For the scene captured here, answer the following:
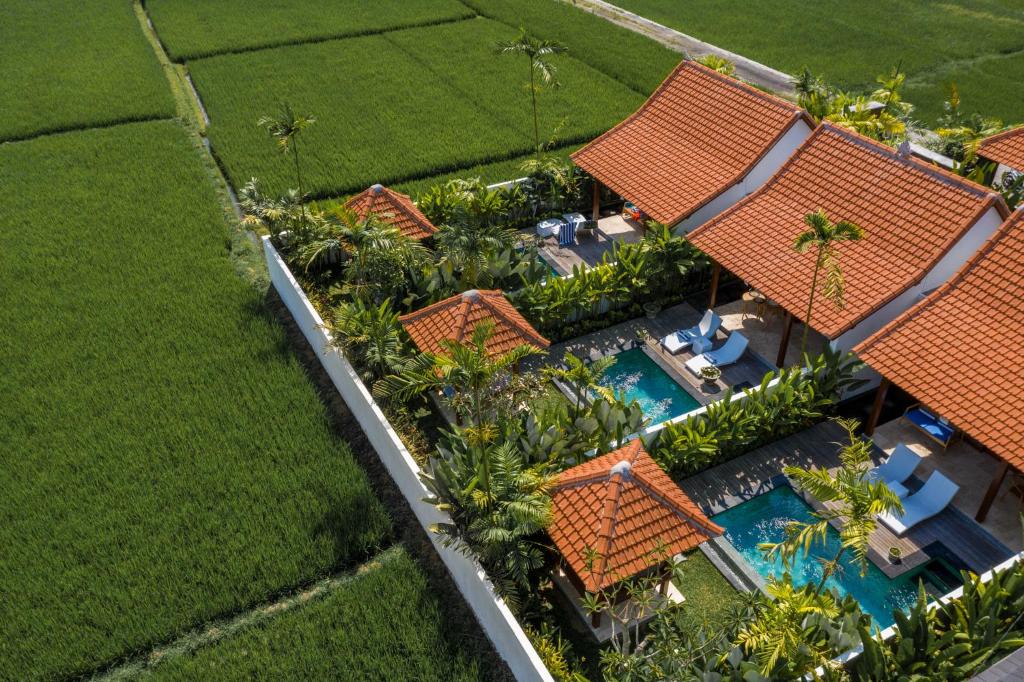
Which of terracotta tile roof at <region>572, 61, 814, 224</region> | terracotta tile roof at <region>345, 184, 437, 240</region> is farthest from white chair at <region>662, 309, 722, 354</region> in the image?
terracotta tile roof at <region>345, 184, 437, 240</region>

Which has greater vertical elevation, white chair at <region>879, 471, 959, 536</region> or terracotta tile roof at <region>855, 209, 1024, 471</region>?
terracotta tile roof at <region>855, 209, 1024, 471</region>

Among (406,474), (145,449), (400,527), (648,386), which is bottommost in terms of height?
(400,527)

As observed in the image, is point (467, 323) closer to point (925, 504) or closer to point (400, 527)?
point (400, 527)

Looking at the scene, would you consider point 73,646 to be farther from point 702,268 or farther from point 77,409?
point 702,268

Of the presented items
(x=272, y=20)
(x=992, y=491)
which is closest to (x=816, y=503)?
(x=992, y=491)

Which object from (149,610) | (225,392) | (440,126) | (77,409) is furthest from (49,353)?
(440,126)

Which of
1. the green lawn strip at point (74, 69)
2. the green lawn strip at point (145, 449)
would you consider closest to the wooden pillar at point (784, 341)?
the green lawn strip at point (145, 449)

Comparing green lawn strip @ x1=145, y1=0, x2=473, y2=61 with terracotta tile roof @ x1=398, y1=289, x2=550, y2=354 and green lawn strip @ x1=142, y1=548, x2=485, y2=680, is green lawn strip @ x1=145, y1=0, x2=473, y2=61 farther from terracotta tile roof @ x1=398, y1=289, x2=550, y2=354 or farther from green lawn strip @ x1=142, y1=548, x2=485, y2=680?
green lawn strip @ x1=142, y1=548, x2=485, y2=680

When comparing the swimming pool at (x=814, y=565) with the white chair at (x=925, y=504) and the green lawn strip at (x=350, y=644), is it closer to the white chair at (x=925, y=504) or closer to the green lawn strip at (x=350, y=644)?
the white chair at (x=925, y=504)
